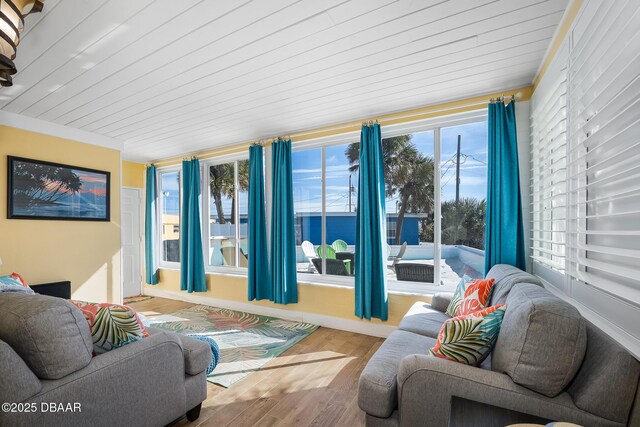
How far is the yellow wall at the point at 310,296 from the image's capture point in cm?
331

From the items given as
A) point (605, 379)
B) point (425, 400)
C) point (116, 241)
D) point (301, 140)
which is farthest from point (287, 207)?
point (605, 379)

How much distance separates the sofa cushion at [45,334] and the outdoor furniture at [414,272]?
2.88 metres

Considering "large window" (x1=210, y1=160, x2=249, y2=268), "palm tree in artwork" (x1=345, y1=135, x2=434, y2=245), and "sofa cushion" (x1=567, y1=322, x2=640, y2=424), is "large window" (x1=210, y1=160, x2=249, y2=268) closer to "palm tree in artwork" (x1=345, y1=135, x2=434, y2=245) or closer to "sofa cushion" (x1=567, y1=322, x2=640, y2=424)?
"palm tree in artwork" (x1=345, y1=135, x2=434, y2=245)

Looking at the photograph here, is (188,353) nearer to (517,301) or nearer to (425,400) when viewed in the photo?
(425,400)

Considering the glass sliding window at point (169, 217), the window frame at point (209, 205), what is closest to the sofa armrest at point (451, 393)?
the window frame at point (209, 205)

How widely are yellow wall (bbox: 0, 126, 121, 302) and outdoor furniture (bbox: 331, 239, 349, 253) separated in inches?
122

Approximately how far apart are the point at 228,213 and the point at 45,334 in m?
3.66

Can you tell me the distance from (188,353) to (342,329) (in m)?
2.12

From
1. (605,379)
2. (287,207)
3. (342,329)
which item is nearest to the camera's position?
(605,379)

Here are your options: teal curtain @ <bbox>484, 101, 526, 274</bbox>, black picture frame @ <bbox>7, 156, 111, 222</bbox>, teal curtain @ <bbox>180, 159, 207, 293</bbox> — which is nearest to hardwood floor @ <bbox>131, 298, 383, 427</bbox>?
teal curtain @ <bbox>484, 101, 526, 274</bbox>

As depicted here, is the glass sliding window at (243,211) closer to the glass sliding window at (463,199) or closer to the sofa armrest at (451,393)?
the glass sliding window at (463,199)

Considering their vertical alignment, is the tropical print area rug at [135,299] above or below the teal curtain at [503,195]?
below

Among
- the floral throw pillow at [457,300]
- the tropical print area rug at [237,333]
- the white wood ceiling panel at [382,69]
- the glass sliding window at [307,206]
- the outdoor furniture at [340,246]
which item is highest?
the white wood ceiling panel at [382,69]

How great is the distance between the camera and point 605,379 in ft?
3.45
